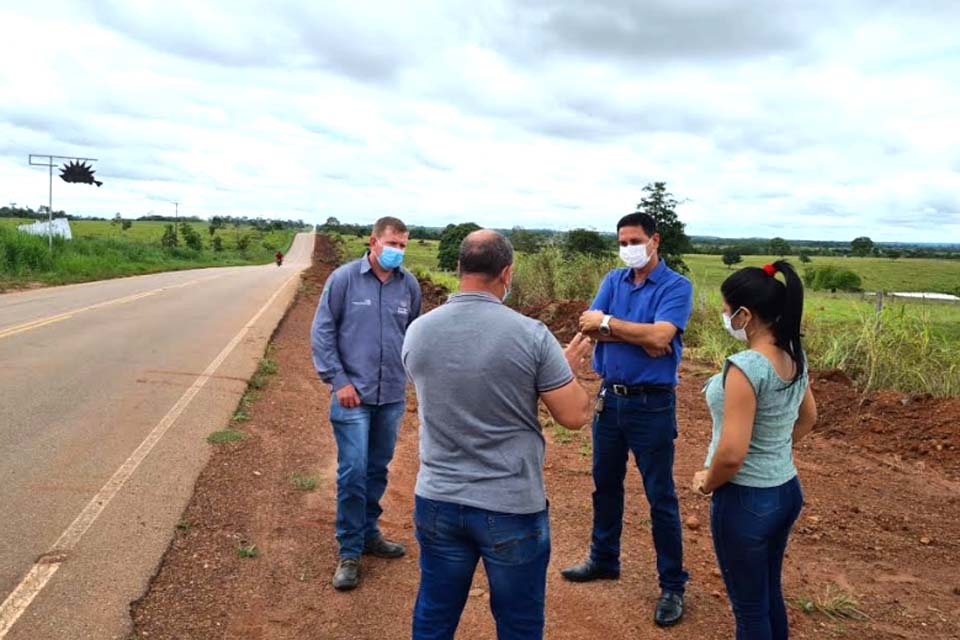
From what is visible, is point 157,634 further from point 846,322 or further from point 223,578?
point 846,322

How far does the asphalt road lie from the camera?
13.0ft

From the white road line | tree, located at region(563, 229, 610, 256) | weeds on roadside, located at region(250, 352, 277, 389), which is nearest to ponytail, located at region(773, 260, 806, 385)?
the white road line

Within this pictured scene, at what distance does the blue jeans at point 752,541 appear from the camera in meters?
2.74

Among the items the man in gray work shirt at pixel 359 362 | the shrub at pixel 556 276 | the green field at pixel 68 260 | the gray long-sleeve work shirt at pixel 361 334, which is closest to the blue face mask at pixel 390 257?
the man in gray work shirt at pixel 359 362

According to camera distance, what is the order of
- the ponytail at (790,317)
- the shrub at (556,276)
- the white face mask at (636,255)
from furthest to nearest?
the shrub at (556,276) < the white face mask at (636,255) < the ponytail at (790,317)

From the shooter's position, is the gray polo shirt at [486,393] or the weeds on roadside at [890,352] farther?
the weeds on roadside at [890,352]

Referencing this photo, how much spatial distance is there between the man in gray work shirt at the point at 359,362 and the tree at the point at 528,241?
14.6 m

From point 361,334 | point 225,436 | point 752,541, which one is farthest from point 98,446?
point 752,541

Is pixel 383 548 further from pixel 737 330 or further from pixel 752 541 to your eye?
pixel 737 330

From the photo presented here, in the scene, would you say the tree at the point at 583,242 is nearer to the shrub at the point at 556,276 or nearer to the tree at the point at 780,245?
the shrub at the point at 556,276

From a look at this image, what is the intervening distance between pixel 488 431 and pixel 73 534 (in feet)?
11.5

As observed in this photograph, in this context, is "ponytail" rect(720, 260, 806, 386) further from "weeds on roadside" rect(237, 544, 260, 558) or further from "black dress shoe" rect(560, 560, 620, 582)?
"weeds on roadside" rect(237, 544, 260, 558)

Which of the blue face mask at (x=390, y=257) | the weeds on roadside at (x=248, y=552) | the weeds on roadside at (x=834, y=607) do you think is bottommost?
the weeds on roadside at (x=248, y=552)

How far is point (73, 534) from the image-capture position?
4.64m
